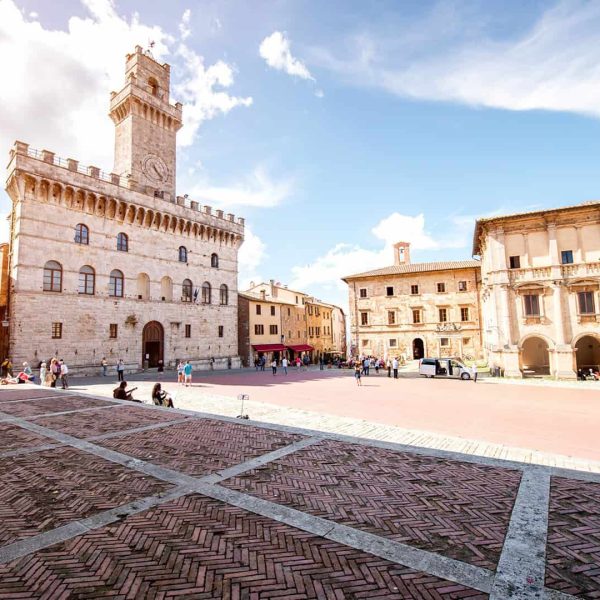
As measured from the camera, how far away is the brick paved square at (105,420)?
9102 mm

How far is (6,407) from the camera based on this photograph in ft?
40.3

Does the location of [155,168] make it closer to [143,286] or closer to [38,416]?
[143,286]

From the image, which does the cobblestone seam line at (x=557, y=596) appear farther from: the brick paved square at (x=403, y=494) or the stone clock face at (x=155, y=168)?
the stone clock face at (x=155, y=168)

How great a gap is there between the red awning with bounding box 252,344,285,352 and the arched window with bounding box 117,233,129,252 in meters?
18.1

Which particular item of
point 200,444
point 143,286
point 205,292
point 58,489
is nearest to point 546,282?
point 200,444

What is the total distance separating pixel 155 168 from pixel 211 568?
1449 inches

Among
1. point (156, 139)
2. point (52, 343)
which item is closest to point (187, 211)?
point (156, 139)

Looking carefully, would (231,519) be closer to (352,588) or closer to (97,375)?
(352,588)

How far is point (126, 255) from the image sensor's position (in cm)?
3006

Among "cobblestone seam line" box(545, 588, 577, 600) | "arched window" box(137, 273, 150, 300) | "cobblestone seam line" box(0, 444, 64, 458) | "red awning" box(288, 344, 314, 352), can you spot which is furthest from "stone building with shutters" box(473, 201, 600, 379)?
"arched window" box(137, 273, 150, 300)

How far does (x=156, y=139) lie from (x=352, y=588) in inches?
1545

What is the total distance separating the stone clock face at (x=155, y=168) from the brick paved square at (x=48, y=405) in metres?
25.8

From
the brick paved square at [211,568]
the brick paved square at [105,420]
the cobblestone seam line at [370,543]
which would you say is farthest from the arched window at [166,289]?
the brick paved square at [211,568]

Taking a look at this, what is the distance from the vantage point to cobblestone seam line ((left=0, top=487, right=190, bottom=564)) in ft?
12.8
